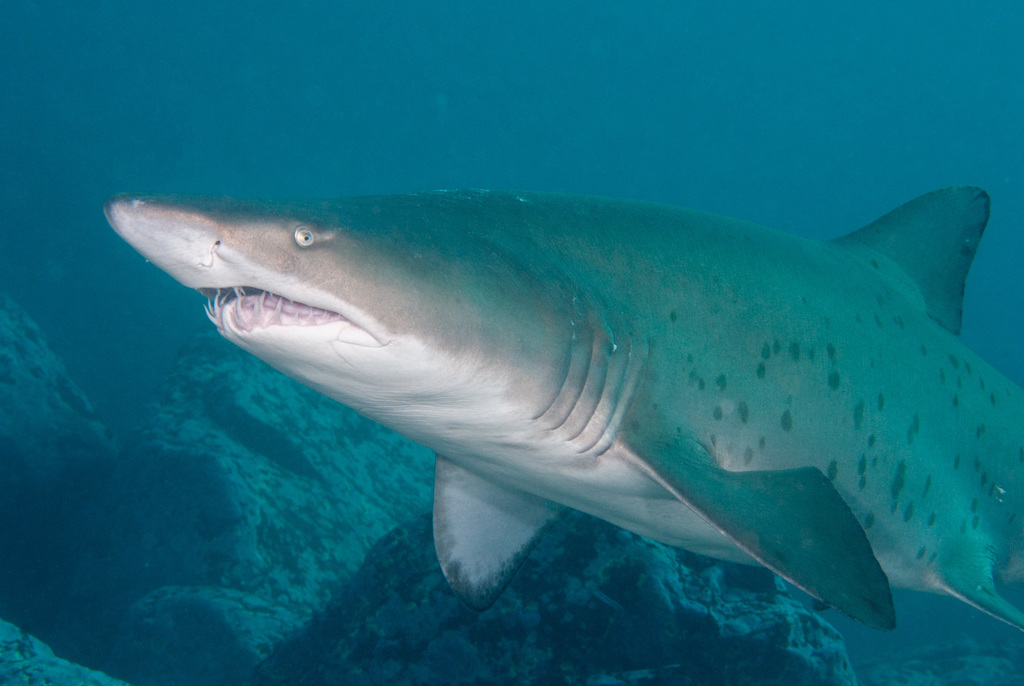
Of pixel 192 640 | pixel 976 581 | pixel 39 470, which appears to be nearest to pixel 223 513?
pixel 192 640

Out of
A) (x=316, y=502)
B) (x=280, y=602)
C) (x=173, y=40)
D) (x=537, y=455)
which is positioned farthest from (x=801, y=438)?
(x=173, y=40)

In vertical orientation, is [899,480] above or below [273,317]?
above

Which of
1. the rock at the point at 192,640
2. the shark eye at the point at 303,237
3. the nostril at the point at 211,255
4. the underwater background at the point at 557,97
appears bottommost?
the rock at the point at 192,640

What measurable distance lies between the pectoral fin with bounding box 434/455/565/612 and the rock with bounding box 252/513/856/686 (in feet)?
2.07

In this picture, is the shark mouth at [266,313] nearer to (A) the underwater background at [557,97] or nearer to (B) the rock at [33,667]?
(B) the rock at [33,667]

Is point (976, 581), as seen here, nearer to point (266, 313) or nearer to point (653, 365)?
point (653, 365)

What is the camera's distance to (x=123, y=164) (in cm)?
5681

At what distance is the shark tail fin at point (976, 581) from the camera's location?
259 centimetres

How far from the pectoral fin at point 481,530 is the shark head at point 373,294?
1.19 meters

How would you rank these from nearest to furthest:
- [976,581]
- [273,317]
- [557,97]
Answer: [273,317]
[976,581]
[557,97]

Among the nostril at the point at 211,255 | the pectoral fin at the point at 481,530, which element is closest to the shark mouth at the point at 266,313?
the nostril at the point at 211,255

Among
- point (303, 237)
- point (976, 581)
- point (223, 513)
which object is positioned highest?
point (303, 237)

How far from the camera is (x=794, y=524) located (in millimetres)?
1684

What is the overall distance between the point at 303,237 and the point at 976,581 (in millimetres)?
3812
